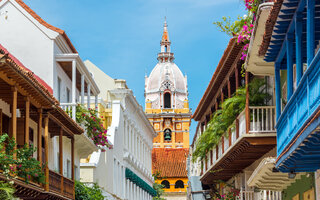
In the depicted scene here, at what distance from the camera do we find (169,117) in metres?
97.4

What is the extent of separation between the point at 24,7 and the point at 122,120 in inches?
672

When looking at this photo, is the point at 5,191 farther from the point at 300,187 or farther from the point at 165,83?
the point at 165,83

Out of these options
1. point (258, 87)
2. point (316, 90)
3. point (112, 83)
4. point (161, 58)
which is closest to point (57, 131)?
point (258, 87)

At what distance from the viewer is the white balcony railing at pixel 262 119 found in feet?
71.5

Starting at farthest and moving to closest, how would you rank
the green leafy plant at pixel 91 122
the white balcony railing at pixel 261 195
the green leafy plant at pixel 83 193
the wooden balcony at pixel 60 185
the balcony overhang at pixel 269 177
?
the green leafy plant at pixel 83 193
the green leafy plant at pixel 91 122
the white balcony railing at pixel 261 195
the wooden balcony at pixel 60 185
the balcony overhang at pixel 269 177

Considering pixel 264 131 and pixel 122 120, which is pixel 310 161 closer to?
pixel 264 131

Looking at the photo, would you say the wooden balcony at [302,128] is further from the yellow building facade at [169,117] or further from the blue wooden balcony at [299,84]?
the yellow building facade at [169,117]

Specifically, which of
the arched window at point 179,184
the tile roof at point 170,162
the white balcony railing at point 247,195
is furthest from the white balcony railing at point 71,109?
the arched window at point 179,184

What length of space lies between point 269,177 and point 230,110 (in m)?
4.86

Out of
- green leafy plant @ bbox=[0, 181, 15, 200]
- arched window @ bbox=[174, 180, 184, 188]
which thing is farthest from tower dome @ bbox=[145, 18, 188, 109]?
green leafy plant @ bbox=[0, 181, 15, 200]

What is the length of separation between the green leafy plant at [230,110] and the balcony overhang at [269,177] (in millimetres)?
2532

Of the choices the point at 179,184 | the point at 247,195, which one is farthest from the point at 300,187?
the point at 179,184

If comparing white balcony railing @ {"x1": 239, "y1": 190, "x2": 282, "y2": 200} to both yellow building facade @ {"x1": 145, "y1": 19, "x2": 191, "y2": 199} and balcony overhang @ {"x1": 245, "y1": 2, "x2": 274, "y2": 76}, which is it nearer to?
balcony overhang @ {"x1": 245, "y1": 2, "x2": 274, "y2": 76}

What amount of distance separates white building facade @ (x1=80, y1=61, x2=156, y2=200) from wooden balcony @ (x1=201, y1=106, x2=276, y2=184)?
654 cm
